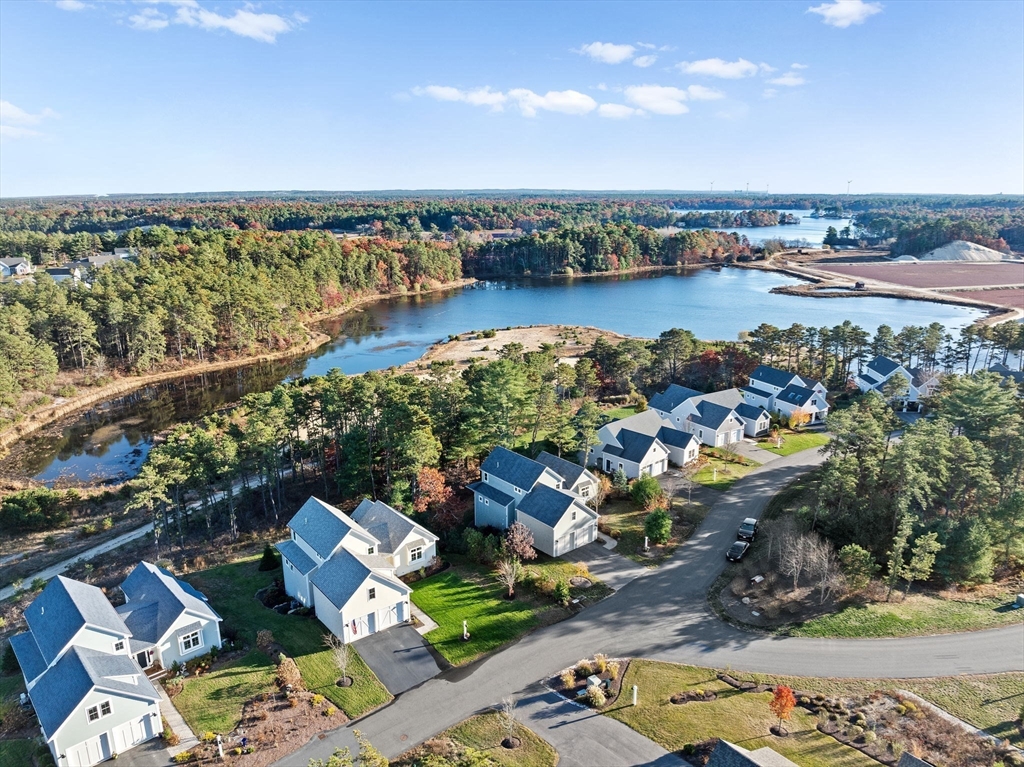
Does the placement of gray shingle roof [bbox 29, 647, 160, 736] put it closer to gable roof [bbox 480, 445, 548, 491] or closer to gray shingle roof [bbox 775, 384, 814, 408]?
gable roof [bbox 480, 445, 548, 491]

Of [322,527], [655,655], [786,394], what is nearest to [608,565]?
[655,655]

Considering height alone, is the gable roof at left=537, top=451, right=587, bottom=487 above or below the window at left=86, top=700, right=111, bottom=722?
above

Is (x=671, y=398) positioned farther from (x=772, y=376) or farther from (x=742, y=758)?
(x=742, y=758)

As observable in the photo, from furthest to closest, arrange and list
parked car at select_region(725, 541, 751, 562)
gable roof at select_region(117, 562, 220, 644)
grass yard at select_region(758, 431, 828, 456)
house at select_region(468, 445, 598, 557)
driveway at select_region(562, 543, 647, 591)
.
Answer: grass yard at select_region(758, 431, 828, 456)
house at select_region(468, 445, 598, 557)
parked car at select_region(725, 541, 751, 562)
driveway at select_region(562, 543, 647, 591)
gable roof at select_region(117, 562, 220, 644)

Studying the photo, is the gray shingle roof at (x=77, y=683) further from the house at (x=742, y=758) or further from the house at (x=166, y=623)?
the house at (x=742, y=758)

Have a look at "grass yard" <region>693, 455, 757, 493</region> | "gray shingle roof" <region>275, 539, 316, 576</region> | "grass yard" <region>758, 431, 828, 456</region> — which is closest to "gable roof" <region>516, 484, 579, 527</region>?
"gray shingle roof" <region>275, 539, 316, 576</region>

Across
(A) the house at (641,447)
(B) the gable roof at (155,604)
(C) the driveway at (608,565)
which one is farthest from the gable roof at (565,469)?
(B) the gable roof at (155,604)
